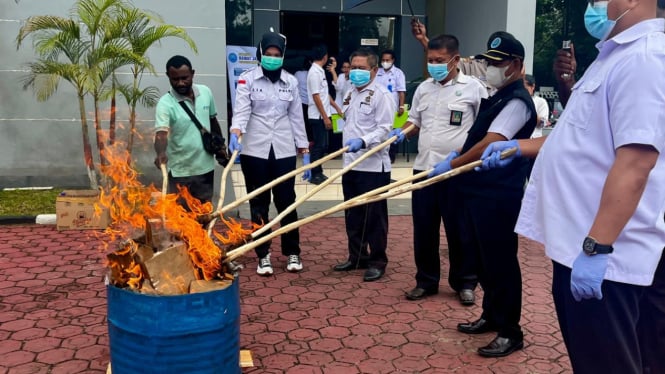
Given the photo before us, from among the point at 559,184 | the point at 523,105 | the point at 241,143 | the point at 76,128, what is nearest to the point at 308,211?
the point at 241,143

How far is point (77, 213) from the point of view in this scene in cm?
640

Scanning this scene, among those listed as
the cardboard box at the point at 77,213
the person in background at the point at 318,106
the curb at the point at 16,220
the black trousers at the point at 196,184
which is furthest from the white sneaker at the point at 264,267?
the curb at the point at 16,220

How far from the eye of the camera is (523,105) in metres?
3.38

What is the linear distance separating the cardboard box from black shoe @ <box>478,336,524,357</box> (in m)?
4.51

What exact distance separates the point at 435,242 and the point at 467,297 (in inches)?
19.2

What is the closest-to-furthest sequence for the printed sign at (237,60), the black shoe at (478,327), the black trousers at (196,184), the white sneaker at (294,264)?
the black shoe at (478,327)
the black trousers at (196,184)
the white sneaker at (294,264)
the printed sign at (237,60)

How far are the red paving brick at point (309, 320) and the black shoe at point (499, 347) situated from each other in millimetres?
44

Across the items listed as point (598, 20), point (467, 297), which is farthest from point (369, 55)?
point (598, 20)

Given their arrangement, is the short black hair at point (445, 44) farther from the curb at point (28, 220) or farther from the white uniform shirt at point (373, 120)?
the curb at point (28, 220)

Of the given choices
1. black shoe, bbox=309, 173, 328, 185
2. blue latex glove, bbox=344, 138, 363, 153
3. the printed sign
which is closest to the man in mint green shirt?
blue latex glove, bbox=344, 138, 363, 153

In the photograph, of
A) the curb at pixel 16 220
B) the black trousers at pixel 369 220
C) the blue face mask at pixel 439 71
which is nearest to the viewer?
the blue face mask at pixel 439 71

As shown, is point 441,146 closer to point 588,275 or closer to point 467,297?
point 467,297

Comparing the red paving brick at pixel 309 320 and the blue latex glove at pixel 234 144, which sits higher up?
the blue latex glove at pixel 234 144

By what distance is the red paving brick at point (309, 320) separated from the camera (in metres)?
3.48
